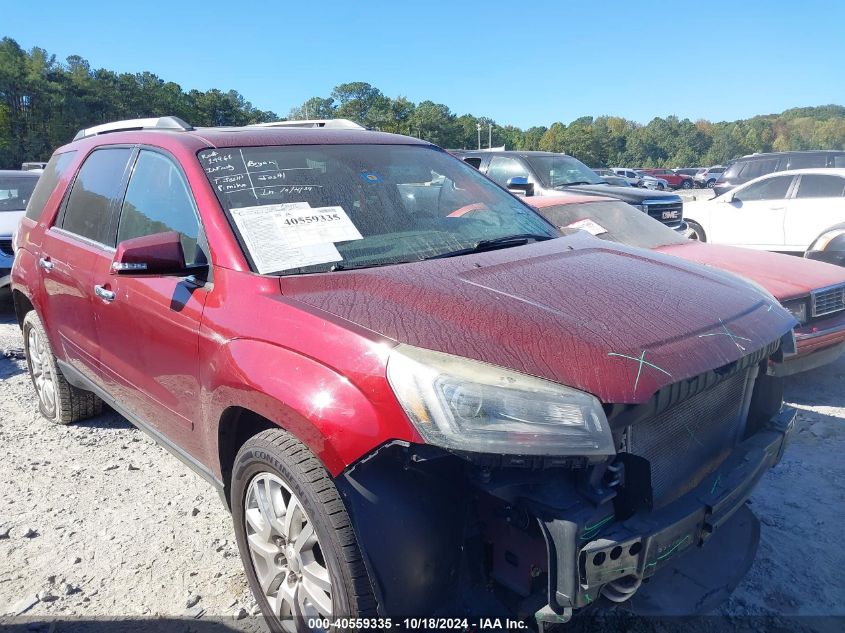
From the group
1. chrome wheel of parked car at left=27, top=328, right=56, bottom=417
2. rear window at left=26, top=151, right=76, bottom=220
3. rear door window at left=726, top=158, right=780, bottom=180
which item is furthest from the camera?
rear door window at left=726, top=158, right=780, bottom=180

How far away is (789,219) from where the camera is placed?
8.88m

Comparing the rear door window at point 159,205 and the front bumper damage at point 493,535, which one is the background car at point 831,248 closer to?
the front bumper damage at point 493,535

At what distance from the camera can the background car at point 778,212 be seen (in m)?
8.67

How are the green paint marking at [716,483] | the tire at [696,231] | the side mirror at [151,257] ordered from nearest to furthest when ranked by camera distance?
1. the green paint marking at [716,483]
2. the side mirror at [151,257]
3. the tire at [696,231]

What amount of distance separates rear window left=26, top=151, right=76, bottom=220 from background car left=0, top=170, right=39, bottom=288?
382 cm

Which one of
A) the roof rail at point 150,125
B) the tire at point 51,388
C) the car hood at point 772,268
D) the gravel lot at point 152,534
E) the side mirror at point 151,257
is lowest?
the gravel lot at point 152,534

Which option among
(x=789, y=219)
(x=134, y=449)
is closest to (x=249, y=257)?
(x=134, y=449)

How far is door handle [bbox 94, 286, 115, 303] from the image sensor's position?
9.82 feet

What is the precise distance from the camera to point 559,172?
10.2 meters

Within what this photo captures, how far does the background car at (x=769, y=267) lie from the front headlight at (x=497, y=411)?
8.54 ft

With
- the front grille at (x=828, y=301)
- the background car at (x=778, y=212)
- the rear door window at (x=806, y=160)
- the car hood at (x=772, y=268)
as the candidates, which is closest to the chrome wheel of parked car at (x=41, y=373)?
the car hood at (x=772, y=268)

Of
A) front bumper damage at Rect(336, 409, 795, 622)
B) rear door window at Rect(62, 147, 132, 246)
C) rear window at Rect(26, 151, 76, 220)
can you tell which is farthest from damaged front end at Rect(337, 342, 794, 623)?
rear window at Rect(26, 151, 76, 220)

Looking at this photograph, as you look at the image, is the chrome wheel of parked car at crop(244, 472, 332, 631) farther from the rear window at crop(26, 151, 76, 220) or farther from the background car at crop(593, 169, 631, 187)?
the background car at crop(593, 169, 631, 187)

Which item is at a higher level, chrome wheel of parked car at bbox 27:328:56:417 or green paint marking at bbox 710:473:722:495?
green paint marking at bbox 710:473:722:495
